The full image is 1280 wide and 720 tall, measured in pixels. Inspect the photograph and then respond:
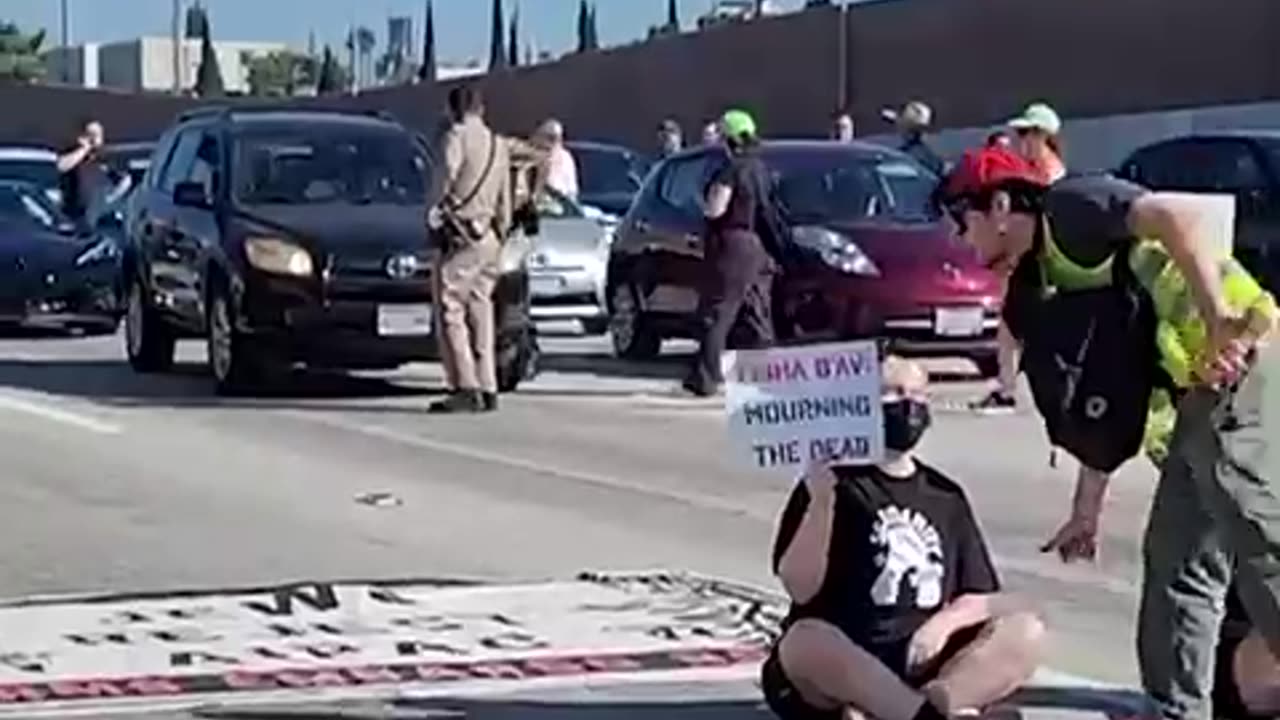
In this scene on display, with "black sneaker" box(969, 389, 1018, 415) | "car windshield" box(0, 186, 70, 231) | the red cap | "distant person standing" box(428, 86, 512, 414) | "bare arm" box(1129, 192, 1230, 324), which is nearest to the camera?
"bare arm" box(1129, 192, 1230, 324)

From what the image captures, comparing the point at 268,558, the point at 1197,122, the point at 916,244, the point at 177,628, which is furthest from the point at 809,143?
the point at 1197,122

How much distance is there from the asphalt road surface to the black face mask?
192cm

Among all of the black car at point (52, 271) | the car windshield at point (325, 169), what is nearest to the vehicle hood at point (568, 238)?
the car windshield at point (325, 169)

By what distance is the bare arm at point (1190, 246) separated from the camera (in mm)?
7348

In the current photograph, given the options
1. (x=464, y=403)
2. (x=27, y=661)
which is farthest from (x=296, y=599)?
(x=464, y=403)

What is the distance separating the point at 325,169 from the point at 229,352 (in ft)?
4.78

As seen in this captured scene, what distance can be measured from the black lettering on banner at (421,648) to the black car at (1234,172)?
1033cm

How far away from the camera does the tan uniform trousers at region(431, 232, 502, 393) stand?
59.3 feet

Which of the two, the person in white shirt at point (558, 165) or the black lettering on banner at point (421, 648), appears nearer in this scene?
the black lettering on banner at point (421, 648)

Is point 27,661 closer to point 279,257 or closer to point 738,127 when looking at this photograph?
point 279,257

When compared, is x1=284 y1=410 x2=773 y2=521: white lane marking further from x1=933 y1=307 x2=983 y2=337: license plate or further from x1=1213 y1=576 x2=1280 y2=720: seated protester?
x1=1213 y1=576 x2=1280 y2=720: seated protester

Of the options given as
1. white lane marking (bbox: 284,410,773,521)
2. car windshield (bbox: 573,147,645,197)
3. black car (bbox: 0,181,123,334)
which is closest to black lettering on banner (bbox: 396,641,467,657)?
white lane marking (bbox: 284,410,773,521)

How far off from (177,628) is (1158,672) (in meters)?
3.68

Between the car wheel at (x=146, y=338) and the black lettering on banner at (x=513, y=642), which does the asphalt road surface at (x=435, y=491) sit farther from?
the black lettering on banner at (x=513, y=642)
